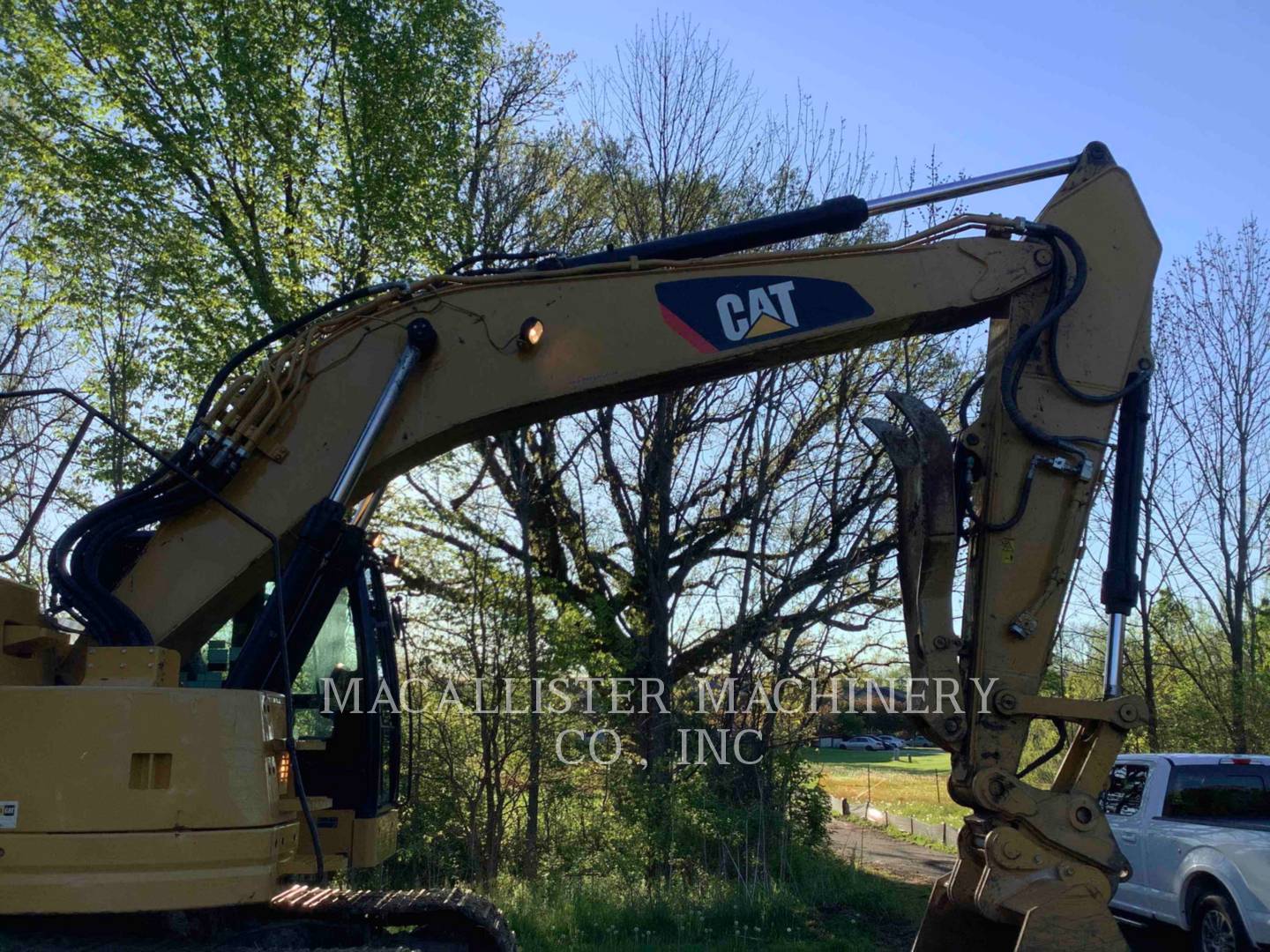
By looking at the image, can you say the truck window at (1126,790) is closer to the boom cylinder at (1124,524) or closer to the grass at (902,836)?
the boom cylinder at (1124,524)

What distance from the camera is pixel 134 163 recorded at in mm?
14281

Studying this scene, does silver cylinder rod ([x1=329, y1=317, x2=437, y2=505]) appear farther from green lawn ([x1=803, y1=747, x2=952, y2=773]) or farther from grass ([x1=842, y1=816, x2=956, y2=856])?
green lawn ([x1=803, y1=747, x2=952, y2=773])

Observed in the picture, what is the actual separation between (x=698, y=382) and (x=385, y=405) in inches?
57.1

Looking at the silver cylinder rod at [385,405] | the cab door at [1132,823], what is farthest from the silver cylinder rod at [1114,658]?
the cab door at [1132,823]

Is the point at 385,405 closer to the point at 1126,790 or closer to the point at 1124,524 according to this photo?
the point at 1124,524

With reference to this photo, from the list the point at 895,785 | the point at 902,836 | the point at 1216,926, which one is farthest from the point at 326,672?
the point at 895,785

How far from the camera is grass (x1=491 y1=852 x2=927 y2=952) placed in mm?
9102

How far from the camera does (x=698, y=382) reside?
5.39 metres

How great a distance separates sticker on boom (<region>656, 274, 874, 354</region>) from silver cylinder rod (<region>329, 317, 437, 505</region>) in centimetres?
108

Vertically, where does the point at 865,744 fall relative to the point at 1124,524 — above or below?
below

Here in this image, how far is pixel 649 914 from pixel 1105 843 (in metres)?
5.60

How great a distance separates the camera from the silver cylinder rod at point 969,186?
208 inches

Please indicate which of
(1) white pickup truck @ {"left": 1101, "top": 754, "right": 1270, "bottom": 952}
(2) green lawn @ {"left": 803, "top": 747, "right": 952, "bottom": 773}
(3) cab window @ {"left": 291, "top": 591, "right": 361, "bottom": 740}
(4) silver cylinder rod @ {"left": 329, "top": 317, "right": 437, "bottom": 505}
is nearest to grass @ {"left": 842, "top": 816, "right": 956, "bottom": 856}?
(1) white pickup truck @ {"left": 1101, "top": 754, "right": 1270, "bottom": 952}

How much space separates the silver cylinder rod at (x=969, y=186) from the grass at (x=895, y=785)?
33.3ft
